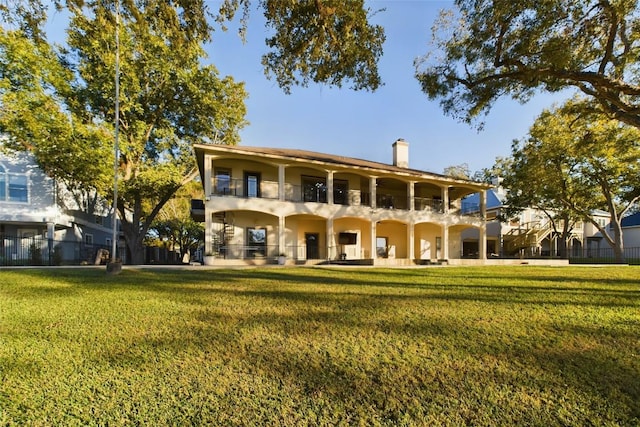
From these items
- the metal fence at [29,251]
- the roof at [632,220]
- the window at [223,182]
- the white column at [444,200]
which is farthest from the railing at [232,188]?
the roof at [632,220]

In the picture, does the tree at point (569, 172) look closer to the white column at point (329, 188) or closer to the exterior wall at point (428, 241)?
the exterior wall at point (428, 241)

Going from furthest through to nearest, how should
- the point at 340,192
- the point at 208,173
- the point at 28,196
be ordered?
the point at 340,192 → the point at 28,196 → the point at 208,173

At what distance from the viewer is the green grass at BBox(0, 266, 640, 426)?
2.96 metres

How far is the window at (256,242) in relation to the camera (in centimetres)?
1864

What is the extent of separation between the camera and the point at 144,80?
780 inches

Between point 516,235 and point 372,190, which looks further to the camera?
point 516,235

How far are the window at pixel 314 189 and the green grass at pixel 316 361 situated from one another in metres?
13.9

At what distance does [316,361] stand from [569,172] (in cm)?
2780

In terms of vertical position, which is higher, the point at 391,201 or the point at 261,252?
the point at 391,201

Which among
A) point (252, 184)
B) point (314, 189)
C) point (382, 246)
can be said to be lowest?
point (382, 246)

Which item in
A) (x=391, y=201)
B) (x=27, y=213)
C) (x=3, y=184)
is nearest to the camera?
(x=3, y=184)

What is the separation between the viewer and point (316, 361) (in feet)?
12.7

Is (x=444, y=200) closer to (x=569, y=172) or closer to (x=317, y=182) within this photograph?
(x=317, y=182)

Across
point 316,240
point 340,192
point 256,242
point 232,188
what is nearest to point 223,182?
point 232,188
